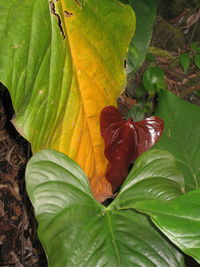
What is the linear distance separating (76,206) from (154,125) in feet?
1.11

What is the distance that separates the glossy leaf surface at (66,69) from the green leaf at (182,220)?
381 millimetres

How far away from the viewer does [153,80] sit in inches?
77.9

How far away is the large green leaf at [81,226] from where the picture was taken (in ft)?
2.86

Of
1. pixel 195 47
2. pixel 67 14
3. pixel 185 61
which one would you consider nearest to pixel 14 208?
pixel 67 14

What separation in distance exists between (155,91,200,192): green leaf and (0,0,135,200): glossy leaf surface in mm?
181

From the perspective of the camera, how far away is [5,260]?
5.03ft

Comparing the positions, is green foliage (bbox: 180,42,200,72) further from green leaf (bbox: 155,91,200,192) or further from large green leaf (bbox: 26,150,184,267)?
large green leaf (bbox: 26,150,184,267)

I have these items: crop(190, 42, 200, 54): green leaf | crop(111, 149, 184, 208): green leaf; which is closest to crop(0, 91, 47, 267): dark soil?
crop(111, 149, 184, 208): green leaf

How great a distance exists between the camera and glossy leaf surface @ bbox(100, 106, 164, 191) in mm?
1026

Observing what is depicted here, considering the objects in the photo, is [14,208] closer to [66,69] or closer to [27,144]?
[27,144]

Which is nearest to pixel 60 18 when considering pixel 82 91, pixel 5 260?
pixel 82 91

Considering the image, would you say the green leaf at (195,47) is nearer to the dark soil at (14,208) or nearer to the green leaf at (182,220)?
the dark soil at (14,208)

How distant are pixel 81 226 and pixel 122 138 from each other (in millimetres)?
311

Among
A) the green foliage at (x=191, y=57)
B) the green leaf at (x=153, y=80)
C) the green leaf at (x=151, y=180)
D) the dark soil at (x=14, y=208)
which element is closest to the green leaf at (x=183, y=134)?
the green leaf at (x=151, y=180)
